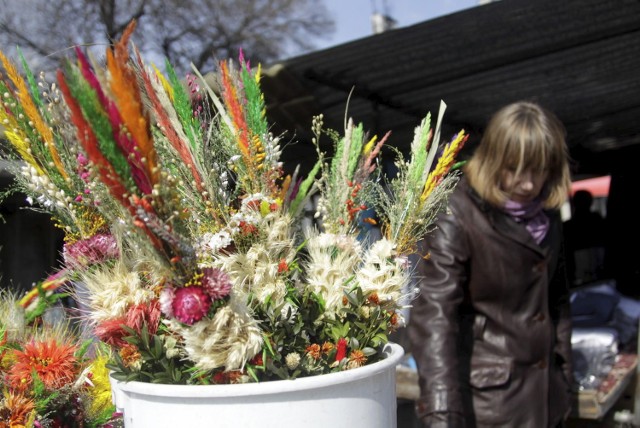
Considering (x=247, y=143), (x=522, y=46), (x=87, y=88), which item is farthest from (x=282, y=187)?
(x=522, y=46)

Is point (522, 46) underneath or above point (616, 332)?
above

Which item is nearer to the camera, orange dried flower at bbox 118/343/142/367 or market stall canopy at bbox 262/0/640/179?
orange dried flower at bbox 118/343/142/367

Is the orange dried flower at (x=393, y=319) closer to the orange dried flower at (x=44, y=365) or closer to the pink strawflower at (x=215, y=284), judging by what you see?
the pink strawflower at (x=215, y=284)

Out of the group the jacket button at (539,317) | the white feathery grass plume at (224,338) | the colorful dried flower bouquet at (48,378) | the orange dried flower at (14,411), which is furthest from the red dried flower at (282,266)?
the jacket button at (539,317)

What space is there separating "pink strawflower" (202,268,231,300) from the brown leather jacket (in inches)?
31.8

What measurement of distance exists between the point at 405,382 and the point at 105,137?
2332 millimetres

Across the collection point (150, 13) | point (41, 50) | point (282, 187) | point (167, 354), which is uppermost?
point (150, 13)

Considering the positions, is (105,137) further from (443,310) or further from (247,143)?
(443,310)

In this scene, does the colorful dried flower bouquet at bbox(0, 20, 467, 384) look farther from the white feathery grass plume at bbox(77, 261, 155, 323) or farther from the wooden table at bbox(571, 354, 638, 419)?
the wooden table at bbox(571, 354, 638, 419)

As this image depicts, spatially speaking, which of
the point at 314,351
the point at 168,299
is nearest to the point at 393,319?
the point at 314,351

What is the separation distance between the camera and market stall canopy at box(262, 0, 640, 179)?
3.15m

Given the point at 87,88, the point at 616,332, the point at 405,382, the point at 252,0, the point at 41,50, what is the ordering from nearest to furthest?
the point at 87,88, the point at 405,382, the point at 616,332, the point at 41,50, the point at 252,0

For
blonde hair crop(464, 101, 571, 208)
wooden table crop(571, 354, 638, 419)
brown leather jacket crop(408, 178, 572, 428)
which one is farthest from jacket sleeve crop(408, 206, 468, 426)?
wooden table crop(571, 354, 638, 419)

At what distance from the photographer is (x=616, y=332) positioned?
3.12 meters
